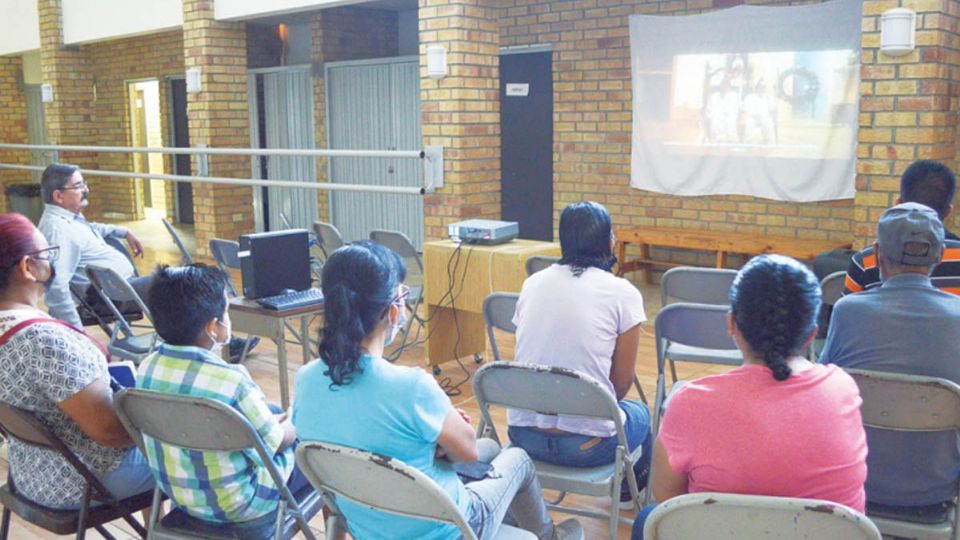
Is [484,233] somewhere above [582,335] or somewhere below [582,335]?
above

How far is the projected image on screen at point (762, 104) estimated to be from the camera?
5.86 meters

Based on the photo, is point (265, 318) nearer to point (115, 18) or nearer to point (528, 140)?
point (528, 140)

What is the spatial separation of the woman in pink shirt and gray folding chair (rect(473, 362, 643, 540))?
0.58m

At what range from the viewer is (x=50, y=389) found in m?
2.11

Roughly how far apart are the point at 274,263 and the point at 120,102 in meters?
9.90

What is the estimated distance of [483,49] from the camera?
595 cm

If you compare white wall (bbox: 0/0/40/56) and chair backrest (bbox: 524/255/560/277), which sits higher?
white wall (bbox: 0/0/40/56)

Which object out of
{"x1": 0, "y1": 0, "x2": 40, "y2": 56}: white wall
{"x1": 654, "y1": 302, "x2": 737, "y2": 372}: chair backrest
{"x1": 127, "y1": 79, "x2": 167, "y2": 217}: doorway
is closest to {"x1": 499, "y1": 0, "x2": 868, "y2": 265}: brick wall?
{"x1": 654, "y1": 302, "x2": 737, "y2": 372}: chair backrest

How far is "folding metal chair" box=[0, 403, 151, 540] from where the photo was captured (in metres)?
2.10

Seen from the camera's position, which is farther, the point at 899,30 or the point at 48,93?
the point at 48,93

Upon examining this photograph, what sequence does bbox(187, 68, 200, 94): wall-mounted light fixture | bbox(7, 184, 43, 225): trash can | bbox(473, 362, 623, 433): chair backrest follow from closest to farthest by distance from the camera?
bbox(473, 362, 623, 433): chair backrest
bbox(187, 68, 200, 94): wall-mounted light fixture
bbox(7, 184, 43, 225): trash can

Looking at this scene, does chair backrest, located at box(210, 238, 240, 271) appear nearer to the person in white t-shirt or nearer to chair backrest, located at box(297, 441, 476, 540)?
the person in white t-shirt

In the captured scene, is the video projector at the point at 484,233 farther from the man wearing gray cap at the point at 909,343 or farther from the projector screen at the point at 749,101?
the projector screen at the point at 749,101

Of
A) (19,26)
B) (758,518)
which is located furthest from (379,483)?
(19,26)
